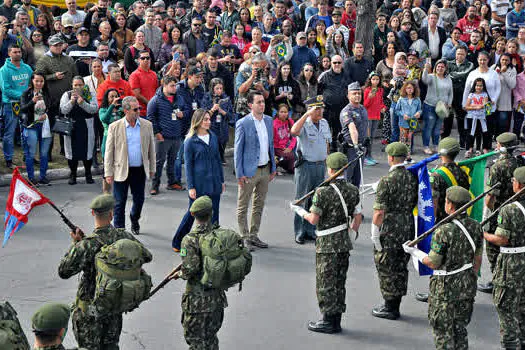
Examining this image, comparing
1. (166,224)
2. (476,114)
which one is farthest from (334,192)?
(476,114)

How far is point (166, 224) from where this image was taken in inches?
516

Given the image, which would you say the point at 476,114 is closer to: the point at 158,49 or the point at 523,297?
the point at 158,49

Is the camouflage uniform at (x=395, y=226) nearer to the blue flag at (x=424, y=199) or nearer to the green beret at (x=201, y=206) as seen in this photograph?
the blue flag at (x=424, y=199)

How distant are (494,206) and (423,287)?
1287 mm

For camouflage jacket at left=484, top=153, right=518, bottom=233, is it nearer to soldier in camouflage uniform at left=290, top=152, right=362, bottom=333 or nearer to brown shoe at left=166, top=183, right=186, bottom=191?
Result: soldier in camouflage uniform at left=290, top=152, right=362, bottom=333

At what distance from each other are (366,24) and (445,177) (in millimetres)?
9760

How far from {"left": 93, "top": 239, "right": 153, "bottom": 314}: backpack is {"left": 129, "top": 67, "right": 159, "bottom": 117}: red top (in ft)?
28.6

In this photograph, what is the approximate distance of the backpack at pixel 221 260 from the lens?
788cm

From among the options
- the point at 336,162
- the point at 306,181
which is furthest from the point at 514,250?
the point at 306,181

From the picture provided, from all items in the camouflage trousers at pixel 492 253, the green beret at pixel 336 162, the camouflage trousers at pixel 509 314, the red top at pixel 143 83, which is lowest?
the camouflage trousers at pixel 509 314

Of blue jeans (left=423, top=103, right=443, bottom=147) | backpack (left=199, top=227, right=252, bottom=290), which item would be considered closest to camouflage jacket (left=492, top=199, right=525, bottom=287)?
backpack (left=199, top=227, right=252, bottom=290)

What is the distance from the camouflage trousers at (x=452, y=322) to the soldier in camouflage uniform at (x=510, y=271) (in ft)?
2.54

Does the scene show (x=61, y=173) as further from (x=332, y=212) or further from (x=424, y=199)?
(x=424, y=199)

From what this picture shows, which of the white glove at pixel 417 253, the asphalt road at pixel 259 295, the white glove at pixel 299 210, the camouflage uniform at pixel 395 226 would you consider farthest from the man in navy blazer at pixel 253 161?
the white glove at pixel 417 253
